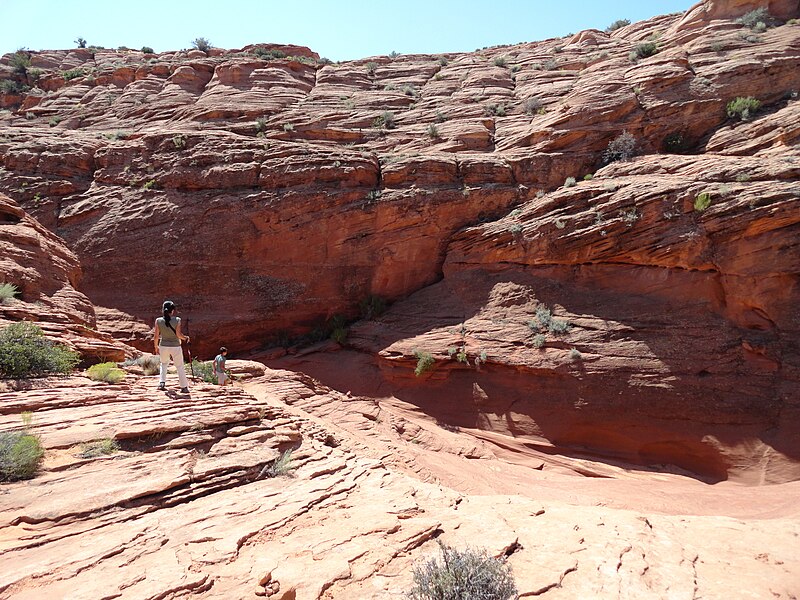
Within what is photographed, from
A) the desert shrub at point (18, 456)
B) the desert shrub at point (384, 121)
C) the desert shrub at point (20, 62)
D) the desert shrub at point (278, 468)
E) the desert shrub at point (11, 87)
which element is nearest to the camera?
the desert shrub at point (18, 456)

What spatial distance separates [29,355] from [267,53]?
84.0ft

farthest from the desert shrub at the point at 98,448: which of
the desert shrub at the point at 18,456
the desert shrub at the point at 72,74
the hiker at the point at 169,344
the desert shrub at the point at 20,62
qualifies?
the desert shrub at the point at 20,62

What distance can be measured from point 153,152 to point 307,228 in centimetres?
697

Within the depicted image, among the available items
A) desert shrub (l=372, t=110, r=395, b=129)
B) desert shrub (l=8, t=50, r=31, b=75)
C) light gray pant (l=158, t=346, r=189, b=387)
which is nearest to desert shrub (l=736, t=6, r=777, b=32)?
desert shrub (l=372, t=110, r=395, b=129)

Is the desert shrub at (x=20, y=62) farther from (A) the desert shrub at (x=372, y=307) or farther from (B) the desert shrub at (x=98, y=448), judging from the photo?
(B) the desert shrub at (x=98, y=448)

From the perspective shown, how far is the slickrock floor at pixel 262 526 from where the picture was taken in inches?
136

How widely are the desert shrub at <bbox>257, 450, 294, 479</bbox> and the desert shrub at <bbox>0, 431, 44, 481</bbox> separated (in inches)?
87.5

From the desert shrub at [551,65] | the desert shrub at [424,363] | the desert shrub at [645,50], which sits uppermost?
the desert shrub at [551,65]

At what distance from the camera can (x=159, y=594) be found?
311cm

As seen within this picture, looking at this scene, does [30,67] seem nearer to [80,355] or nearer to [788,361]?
[80,355]

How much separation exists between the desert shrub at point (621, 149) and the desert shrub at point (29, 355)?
16.9m

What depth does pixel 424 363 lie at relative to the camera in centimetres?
1378

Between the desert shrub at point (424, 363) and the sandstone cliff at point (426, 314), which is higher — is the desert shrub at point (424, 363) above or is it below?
below

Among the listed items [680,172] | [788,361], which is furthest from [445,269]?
[788,361]
